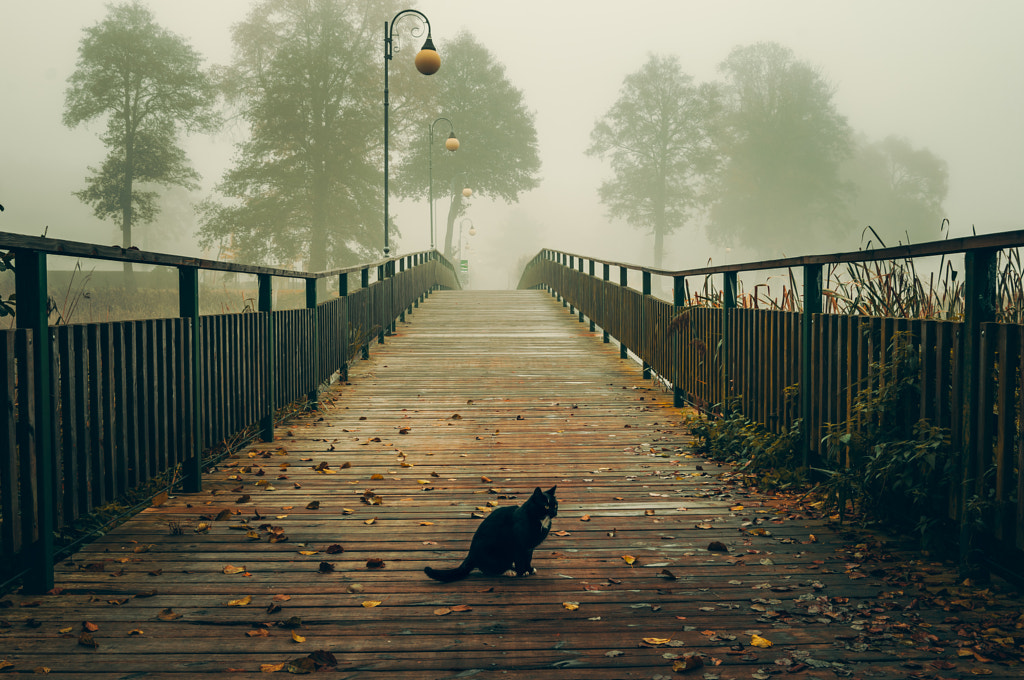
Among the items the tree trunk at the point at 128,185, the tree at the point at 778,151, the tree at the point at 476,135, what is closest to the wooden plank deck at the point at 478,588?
the tree trunk at the point at 128,185

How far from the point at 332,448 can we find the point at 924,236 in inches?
2233

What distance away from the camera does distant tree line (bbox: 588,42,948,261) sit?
50000 mm

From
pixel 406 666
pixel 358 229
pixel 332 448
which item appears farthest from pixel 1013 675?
pixel 358 229

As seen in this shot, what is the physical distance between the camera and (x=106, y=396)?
11.6ft

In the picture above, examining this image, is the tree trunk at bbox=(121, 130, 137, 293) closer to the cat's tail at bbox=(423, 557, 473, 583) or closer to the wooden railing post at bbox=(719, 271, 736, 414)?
the wooden railing post at bbox=(719, 271, 736, 414)

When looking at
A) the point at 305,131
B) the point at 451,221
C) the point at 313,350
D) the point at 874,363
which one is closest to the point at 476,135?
the point at 451,221

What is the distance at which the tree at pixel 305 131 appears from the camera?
33094mm

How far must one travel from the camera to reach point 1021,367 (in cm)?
281

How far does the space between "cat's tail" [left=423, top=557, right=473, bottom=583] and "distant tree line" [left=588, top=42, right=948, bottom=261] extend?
4788 cm

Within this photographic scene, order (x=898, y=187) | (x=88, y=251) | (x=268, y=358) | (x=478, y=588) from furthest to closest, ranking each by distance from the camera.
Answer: (x=898, y=187) < (x=268, y=358) < (x=88, y=251) < (x=478, y=588)

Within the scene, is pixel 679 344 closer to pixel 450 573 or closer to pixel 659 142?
pixel 450 573

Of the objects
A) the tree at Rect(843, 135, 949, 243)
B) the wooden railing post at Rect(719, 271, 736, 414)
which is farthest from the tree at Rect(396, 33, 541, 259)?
the wooden railing post at Rect(719, 271, 736, 414)

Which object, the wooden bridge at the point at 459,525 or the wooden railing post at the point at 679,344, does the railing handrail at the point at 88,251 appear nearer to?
the wooden bridge at the point at 459,525

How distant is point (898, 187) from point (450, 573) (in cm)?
6323
